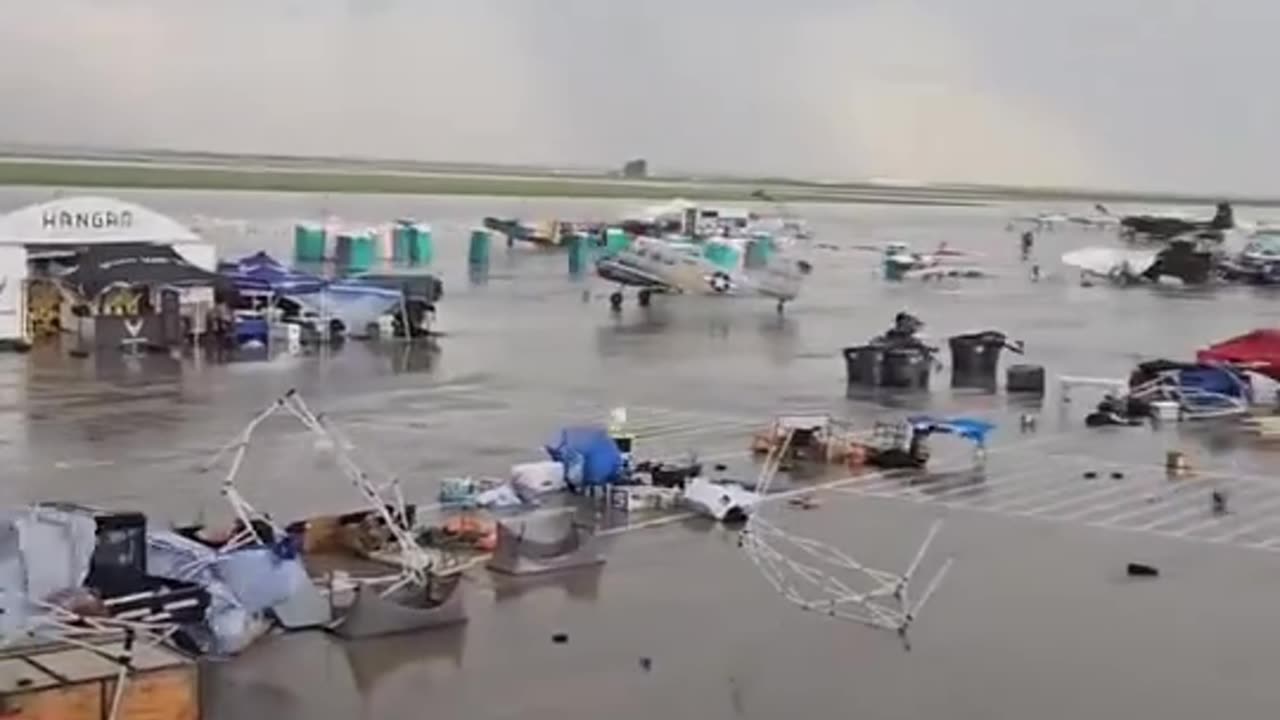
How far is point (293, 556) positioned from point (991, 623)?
6173mm

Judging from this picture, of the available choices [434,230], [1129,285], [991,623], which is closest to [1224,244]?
[1129,285]

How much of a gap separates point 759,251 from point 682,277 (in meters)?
14.0

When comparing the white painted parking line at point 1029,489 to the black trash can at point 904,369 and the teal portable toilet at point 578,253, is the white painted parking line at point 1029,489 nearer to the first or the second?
the black trash can at point 904,369

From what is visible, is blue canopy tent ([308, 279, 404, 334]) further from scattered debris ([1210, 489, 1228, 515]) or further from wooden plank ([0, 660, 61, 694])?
wooden plank ([0, 660, 61, 694])

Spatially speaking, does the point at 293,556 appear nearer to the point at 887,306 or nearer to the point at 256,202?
the point at 887,306

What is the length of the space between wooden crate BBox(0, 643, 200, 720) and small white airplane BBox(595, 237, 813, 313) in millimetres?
42244

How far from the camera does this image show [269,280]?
42938 mm

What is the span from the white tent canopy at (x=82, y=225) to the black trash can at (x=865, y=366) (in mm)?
17600

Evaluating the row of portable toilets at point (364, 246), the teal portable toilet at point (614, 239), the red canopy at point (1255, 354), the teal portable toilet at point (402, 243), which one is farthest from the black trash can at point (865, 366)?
the teal portable toilet at point (402, 243)

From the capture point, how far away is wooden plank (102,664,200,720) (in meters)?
12.0

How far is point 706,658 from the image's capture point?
15.3m

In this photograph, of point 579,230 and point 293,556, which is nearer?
point 293,556

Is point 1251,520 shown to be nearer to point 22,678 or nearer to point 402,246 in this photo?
point 22,678

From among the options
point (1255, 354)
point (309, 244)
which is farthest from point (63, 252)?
point (309, 244)
